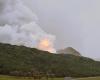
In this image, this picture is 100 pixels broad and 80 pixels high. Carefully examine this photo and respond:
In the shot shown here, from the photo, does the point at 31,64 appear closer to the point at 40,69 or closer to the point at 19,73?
the point at 40,69

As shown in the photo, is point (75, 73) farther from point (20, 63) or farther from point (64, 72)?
point (20, 63)

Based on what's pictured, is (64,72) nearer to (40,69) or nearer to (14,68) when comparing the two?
A: (40,69)

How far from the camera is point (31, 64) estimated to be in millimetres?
199125

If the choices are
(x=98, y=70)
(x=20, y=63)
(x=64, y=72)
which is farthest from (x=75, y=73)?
(x=20, y=63)

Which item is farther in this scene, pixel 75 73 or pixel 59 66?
pixel 59 66

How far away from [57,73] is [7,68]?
91.8 ft

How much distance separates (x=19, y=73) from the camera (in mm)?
164250

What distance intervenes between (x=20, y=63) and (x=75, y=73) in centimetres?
3497

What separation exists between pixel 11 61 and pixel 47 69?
80.2ft

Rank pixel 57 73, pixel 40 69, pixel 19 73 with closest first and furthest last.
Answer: pixel 19 73 < pixel 57 73 < pixel 40 69

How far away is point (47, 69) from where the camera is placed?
7485 inches

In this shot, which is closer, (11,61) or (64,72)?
(64,72)

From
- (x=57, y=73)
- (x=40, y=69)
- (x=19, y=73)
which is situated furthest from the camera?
(x=40, y=69)

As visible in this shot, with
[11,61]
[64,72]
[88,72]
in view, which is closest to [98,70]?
[88,72]
